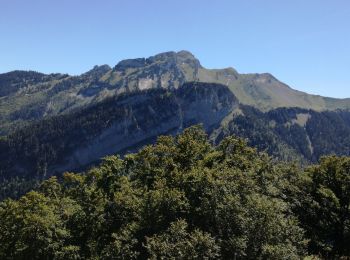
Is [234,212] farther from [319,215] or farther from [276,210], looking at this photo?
[319,215]

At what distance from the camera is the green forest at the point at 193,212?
40.5 meters

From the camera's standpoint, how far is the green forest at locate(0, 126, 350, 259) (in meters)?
40.5

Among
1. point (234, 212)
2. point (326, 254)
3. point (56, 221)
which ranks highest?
point (234, 212)

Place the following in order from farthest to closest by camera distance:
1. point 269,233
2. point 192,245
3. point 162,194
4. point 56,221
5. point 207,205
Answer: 1. point 56,221
2. point 162,194
3. point 207,205
4. point 269,233
5. point 192,245

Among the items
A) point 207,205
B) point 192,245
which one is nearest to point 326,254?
point 207,205

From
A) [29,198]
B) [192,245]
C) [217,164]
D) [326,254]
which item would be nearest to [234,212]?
[192,245]

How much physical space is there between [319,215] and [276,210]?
1995 centimetres

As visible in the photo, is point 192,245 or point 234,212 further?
point 234,212

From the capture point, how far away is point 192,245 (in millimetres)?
37500

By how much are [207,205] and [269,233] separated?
262 inches

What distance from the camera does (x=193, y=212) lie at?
4628 centimetres

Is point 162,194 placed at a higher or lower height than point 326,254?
higher

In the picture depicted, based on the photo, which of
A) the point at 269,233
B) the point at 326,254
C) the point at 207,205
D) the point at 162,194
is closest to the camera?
the point at 269,233

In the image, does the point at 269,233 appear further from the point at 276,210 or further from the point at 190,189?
the point at 190,189
